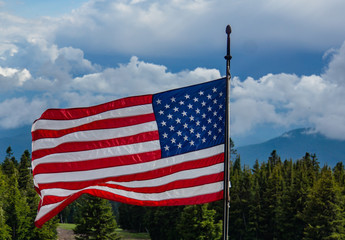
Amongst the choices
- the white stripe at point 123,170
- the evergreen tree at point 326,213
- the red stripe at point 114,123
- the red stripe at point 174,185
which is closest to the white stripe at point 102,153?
the white stripe at point 123,170

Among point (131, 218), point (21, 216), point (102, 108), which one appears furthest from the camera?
point (131, 218)

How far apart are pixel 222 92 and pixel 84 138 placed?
462cm

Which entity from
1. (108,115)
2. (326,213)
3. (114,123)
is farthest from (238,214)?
(108,115)

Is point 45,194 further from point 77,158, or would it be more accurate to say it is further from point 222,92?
point 222,92

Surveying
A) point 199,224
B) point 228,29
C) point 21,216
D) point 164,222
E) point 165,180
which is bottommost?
point 164,222

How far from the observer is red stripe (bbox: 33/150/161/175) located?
541 inches

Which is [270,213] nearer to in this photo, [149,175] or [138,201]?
[138,201]

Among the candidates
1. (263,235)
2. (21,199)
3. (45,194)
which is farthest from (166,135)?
(263,235)

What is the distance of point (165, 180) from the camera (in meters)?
13.5

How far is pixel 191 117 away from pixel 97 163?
10.9 ft

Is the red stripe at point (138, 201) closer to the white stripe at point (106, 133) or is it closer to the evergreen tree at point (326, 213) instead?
the white stripe at point (106, 133)

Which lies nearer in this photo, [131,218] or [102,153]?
[102,153]

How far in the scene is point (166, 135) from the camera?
13820 millimetres

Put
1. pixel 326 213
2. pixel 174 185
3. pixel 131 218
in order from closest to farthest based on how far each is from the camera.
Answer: pixel 174 185 → pixel 326 213 → pixel 131 218
